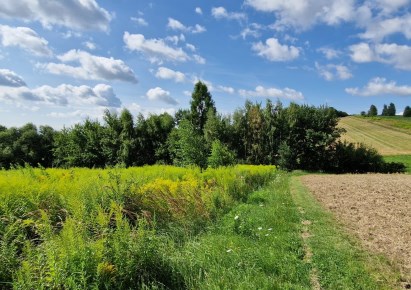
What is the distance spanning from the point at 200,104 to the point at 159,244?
34476 millimetres

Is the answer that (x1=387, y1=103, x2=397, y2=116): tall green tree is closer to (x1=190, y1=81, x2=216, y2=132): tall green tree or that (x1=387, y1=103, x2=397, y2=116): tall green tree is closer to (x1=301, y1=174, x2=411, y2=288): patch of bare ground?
(x1=190, y1=81, x2=216, y2=132): tall green tree

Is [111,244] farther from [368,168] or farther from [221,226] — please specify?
[368,168]

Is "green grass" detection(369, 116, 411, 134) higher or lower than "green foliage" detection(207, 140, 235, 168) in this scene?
higher

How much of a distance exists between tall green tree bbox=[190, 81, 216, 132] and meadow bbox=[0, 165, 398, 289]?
3013cm

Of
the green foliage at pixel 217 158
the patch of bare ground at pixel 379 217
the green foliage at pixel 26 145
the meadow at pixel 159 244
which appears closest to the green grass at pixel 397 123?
the green foliage at pixel 217 158

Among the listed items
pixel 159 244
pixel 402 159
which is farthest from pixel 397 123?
pixel 159 244

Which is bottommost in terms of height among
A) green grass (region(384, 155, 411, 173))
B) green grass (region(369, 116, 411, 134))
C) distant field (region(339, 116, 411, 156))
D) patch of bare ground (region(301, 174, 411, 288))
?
patch of bare ground (region(301, 174, 411, 288))

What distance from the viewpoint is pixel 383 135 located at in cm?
5516

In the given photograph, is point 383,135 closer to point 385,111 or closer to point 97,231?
point 97,231

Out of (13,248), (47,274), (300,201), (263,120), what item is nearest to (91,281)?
(47,274)

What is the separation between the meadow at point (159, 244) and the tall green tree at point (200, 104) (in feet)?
98.8

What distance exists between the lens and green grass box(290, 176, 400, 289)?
4.84 m

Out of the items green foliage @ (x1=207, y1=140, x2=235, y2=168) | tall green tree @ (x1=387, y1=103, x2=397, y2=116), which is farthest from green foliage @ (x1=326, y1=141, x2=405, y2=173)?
A: tall green tree @ (x1=387, y1=103, x2=397, y2=116)

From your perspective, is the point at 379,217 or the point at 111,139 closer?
the point at 379,217
